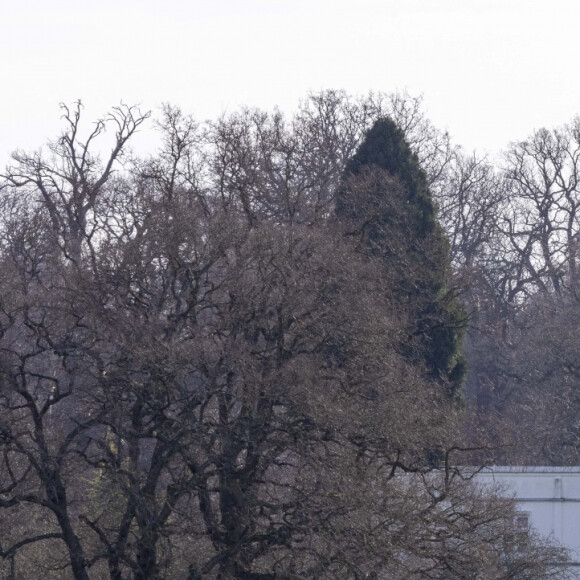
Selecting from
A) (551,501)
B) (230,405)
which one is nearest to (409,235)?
(551,501)

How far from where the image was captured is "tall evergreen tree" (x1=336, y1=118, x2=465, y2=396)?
23078 mm

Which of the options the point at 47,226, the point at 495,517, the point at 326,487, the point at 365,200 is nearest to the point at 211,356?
the point at 326,487

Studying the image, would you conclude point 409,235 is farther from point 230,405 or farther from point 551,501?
point 230,405

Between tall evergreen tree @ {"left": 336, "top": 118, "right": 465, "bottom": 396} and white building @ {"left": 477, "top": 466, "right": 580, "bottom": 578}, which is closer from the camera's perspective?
tall evergreen tree @ {"left": 336, "top": 118, "right": 465, "bottom": 396}

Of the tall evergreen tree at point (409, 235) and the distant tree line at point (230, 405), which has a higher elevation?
the tall evergreen tree at point (409, 235)

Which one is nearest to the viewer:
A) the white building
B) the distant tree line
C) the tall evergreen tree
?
the distant tree line

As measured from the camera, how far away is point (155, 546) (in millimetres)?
16203

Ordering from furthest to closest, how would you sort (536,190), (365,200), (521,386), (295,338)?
(536,190), (521,386), (365,200), (295,338)

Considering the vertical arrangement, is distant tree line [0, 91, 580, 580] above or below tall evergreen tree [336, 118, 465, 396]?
below

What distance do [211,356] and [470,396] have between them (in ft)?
76.8

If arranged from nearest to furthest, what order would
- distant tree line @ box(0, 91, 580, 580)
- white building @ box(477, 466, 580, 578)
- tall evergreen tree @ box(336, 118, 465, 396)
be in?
distant tree line @ box(0, 91, 580, 580) → tall evergreen tree @ box(336, 118, 465, 396) → white building @ box(477, 466, 580, 578)

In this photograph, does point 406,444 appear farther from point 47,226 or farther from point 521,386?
point 521,386

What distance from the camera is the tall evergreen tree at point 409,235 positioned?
23078 mm

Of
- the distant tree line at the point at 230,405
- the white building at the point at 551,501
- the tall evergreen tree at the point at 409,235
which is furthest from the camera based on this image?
the white building at the point at 551,501
